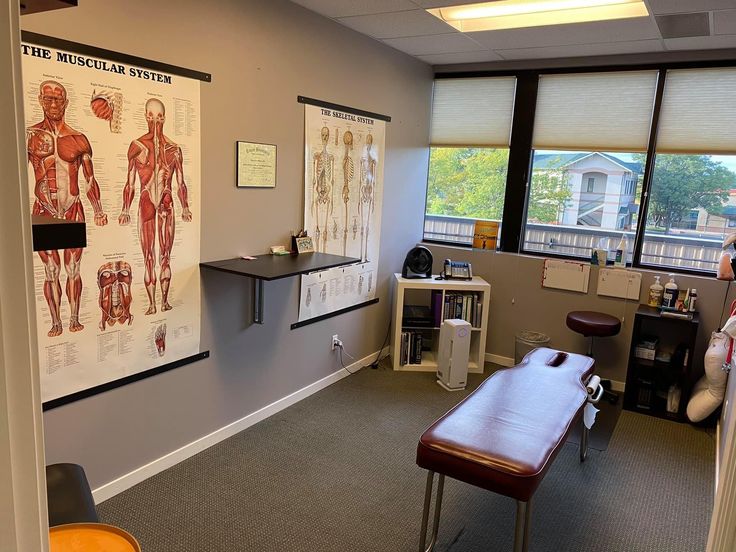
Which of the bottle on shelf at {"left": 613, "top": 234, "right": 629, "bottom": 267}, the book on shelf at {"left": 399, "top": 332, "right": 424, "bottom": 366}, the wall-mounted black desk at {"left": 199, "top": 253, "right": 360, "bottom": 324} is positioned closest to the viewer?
the wall-mounted black desk at {"left": 199, "top": 253, "right": 360, "bottom": 324}

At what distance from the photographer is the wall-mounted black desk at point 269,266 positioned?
2.71 m

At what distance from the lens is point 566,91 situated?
4215mm

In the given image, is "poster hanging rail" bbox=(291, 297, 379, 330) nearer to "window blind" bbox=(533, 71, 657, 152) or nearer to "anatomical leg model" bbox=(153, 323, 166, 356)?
"anatomical leg model" bbox=(153, 323, 166, 356)

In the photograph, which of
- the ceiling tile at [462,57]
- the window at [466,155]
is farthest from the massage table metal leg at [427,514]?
the ceiling tile at [462,57]

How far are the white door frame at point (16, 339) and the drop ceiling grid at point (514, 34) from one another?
9.44ft

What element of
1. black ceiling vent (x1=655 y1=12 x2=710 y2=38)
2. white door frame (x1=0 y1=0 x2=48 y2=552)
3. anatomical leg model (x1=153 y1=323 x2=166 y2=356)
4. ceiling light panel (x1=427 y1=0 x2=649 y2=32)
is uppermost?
ceiling light panel (x1=427 y1=0 x2=649 y2=32)

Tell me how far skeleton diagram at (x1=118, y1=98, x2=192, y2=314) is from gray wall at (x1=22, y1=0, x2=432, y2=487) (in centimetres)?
20

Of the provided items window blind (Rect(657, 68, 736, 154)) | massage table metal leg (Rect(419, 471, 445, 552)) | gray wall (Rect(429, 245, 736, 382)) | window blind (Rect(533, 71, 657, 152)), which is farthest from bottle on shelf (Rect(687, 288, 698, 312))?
massage table metal leg (Rect(419, 471, 445, 552))

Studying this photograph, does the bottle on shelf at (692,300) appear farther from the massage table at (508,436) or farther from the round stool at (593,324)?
the massage table at (508,436)

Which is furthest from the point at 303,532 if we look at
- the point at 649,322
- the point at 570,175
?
the point at 570,175

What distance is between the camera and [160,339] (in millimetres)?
2686

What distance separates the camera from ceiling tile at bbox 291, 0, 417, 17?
3.02m

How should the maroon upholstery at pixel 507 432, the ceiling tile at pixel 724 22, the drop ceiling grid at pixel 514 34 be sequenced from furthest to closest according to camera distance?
the drop ceiling grid at pixel 514 34 → the ceiling tile at pixel 724 22 → the maroon upholstery at pixel 507 432

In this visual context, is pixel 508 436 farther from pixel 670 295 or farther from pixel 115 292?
pixel 670 295
